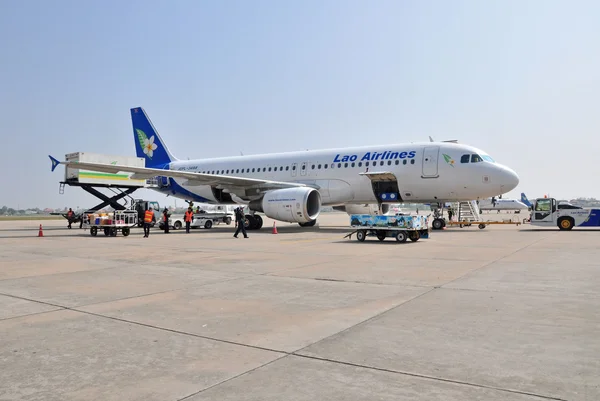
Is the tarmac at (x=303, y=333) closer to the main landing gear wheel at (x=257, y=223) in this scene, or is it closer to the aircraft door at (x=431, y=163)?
the aircraft door at (x=431, y=163)

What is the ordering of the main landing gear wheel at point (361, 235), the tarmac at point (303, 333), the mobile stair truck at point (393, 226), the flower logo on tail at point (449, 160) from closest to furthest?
the tarmac at point (303, 333) → the mobile stair truck at point (393, 226) → the main landing gear wheel at point (361, 235) → the flower logo on tail at point (449, 160)

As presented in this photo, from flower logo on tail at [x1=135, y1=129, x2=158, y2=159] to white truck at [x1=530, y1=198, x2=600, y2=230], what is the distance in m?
23.1

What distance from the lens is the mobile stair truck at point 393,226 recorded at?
1534 centimetres

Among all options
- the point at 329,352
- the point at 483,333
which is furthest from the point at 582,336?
the point at 329,352

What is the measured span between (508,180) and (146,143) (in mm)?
22496

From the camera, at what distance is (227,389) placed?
326 centimetres

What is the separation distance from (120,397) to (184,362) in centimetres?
73

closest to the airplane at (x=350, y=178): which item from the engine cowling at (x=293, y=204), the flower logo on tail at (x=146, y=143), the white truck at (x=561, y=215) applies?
the engine cowling at (x=293, y=204)

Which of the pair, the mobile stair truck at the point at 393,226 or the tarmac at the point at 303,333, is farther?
the mobile stair truck at the point at 393,226

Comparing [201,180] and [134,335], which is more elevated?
[201,180]

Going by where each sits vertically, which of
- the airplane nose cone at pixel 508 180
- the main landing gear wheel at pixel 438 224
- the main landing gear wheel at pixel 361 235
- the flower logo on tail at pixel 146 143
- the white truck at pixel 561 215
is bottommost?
the main landing gear wheel at pixel 361 235

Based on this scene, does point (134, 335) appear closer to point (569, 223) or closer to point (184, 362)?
point (184, 362)

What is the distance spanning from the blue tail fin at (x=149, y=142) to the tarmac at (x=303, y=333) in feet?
75.7

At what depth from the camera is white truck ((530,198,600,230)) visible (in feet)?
71.4
